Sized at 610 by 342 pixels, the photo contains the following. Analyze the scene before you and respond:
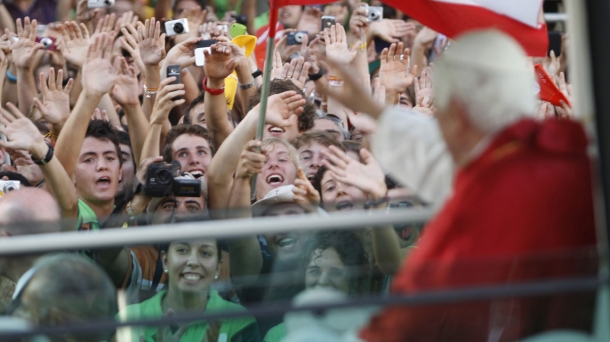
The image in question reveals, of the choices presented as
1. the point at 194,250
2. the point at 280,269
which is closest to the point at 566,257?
the point at 280,269

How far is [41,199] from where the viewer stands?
11.7 feet

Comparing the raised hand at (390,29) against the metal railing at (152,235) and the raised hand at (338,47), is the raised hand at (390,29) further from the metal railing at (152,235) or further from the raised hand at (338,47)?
the metal railing at (152,235)

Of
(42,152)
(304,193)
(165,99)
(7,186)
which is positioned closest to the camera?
(304,193)

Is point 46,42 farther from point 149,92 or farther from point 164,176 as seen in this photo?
point 164,176

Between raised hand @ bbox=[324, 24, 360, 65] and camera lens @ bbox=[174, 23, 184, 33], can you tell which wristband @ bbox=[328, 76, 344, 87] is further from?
camera lens @ bbox=[174, 23, 184, 33]

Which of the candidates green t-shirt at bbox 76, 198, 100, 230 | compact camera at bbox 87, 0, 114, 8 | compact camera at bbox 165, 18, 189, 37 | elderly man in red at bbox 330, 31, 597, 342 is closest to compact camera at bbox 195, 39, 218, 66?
compact camera at bbox 165, 18, 189, 37

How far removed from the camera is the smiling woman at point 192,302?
82.0 inches

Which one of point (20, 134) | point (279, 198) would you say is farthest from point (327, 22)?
point (279, 198)

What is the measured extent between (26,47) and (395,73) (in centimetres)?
224

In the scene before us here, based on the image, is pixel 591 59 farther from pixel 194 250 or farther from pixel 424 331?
pixel 194 250

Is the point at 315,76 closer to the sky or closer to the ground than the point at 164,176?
closer to the sky

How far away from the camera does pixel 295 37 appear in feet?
21.9

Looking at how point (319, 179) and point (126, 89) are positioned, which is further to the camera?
point (126, 89)

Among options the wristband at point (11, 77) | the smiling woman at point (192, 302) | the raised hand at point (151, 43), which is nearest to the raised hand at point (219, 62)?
the raised hand at point (151, 43)
